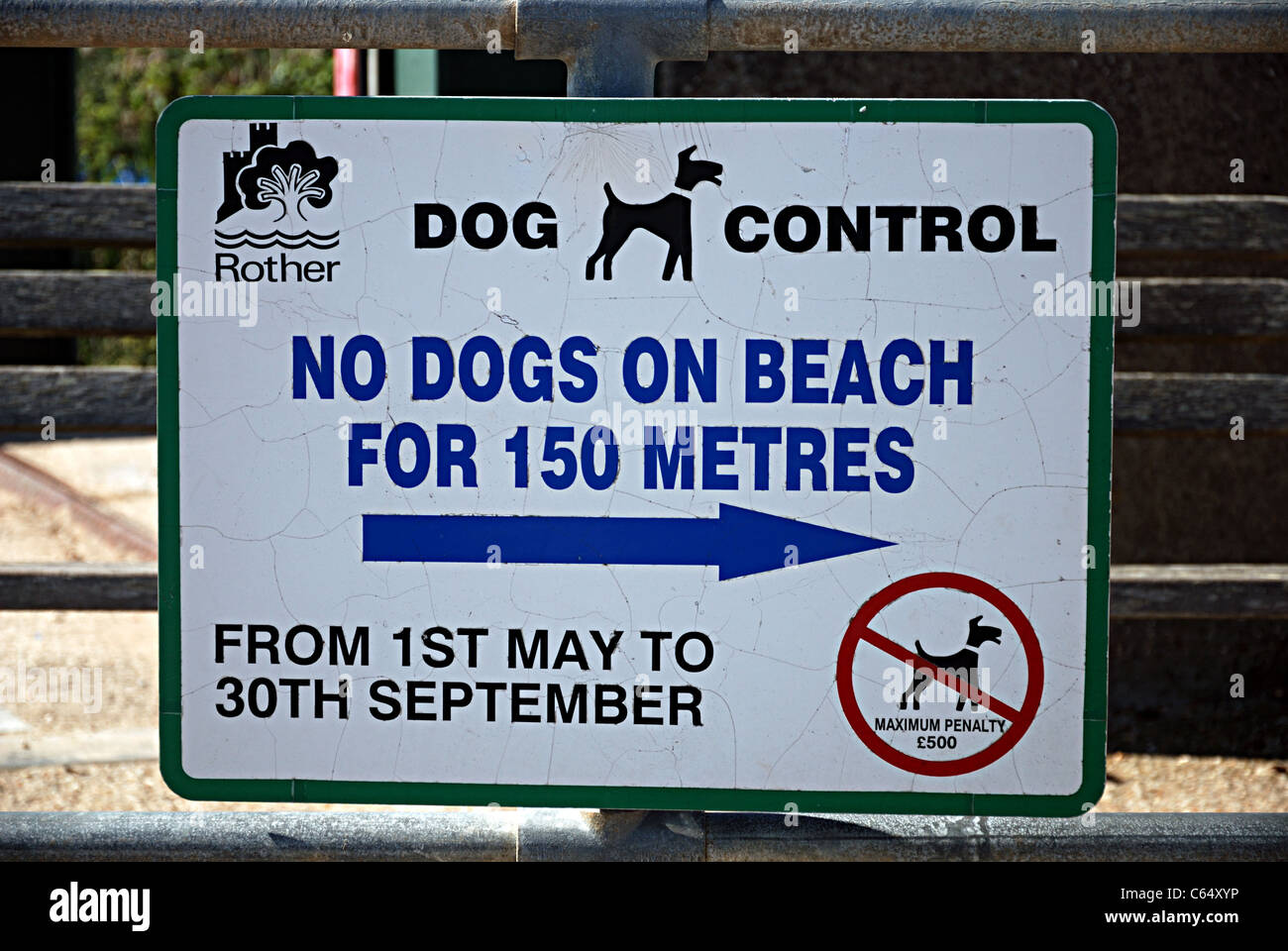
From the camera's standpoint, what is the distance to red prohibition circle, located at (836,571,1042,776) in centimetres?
138

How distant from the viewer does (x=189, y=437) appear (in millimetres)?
1407

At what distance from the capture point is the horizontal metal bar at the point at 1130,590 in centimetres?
367

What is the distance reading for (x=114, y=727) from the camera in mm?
4395

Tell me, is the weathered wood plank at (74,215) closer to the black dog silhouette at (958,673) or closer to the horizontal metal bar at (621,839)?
the horizontal metal bar at (621,839)

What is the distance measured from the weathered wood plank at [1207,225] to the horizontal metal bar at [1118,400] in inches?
16.1

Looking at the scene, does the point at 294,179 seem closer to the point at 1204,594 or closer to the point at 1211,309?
the point at 1204,594

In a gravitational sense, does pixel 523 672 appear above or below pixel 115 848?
above

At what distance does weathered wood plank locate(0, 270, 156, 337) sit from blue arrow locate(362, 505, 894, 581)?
285 cm

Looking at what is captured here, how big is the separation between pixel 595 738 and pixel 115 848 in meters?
0.54

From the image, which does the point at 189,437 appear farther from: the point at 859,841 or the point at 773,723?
the point at 859,841

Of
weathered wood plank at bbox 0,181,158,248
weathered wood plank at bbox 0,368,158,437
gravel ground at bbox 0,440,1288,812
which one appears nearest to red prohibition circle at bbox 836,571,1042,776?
gravel ground at bbox 0,440,1288,812

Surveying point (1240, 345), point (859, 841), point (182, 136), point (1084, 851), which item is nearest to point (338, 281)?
point (182, 136)

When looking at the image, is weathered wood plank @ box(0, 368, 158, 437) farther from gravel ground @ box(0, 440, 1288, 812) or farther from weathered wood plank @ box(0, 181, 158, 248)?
gravel ground @ box(0, 440, 1288, 812)

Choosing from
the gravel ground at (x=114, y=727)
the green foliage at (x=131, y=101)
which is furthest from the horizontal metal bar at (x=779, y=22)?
the green foliage at (x=131, y=101)
